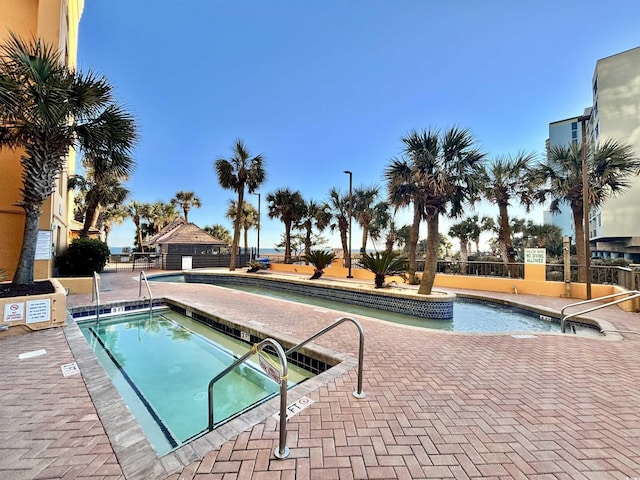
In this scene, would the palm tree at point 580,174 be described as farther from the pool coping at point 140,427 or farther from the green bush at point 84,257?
the green bush at point 84,257

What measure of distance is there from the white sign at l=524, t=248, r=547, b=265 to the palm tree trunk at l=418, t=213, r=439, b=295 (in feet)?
14.4

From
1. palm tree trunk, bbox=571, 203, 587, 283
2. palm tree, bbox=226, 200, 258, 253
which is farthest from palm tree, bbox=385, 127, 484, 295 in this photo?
palm tree, bbox=226, 200, 258, 253

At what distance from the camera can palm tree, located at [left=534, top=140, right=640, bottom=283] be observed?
10.6 m

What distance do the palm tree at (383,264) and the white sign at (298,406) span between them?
22.7ft

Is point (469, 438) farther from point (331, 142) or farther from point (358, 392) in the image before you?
point (331, 142)

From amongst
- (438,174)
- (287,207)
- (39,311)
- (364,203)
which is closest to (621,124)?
(364,203)

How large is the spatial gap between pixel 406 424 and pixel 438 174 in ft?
23.5

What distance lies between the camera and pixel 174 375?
14.3ft

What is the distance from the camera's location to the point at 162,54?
Result: 47.2 feet

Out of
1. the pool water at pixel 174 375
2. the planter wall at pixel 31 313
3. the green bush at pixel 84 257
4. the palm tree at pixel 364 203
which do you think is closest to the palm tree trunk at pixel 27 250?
the pool water at pixel 174 375

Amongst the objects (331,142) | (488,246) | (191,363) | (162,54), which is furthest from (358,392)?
(488,246)

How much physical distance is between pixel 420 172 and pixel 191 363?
7.41 m

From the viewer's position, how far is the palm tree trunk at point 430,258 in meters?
8.24

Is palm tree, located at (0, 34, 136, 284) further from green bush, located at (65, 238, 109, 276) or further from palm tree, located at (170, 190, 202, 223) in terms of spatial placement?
palm tree, located at (170, 190, 202, 223)
